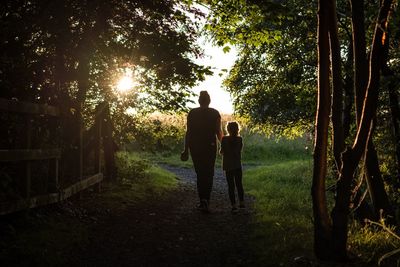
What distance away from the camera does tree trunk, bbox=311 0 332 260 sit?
4.77 m

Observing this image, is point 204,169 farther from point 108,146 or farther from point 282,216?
point 108,146

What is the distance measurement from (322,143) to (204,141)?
15.5 feet

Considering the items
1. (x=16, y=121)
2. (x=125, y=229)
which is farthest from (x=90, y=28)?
(x=125, y=229)

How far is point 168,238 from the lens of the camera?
691 cm

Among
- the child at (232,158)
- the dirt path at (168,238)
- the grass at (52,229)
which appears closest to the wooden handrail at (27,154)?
the grass at (52,229)

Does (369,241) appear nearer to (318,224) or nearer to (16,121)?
(318,224)

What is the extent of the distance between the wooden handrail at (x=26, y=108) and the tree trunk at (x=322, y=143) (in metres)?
3.93

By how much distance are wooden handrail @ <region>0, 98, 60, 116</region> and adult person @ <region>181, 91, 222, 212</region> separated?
2879 millimetres

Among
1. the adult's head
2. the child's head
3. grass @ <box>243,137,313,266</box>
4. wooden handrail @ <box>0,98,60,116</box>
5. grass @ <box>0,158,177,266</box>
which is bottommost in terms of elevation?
grass @ <box>243,137,313,266</box>

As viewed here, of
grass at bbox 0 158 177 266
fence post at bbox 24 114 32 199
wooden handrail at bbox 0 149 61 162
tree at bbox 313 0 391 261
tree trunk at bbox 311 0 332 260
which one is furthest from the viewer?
fence post at bbox 24 114 32 199

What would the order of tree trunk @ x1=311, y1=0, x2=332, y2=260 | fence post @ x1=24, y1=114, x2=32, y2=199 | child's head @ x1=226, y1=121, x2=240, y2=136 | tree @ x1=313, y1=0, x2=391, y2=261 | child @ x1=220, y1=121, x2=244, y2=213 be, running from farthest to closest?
child's head @ x1=226, y1=121, x2=240, y2=136, child @ x1=220, y1=121, x2=244, y2=213, fence post @ x1=24, y1=114, x2=32, y2=199, tree trunk @ x1=311, y1=0, x2=332, y2=260, tree @ x1=313, y1=0, x2=391, y2=261

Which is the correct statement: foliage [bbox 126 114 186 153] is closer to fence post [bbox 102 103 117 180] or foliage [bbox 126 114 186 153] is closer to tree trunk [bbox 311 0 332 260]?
fence post [bbox 102 103 117 180]

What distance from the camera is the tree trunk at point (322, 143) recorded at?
477cm

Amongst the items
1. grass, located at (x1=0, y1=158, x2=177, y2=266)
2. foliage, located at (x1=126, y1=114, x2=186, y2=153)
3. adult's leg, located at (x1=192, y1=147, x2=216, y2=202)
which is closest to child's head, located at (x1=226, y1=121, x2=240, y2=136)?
adult's leg, located at (x1=192, y1=147, x2=216, y2=202)
